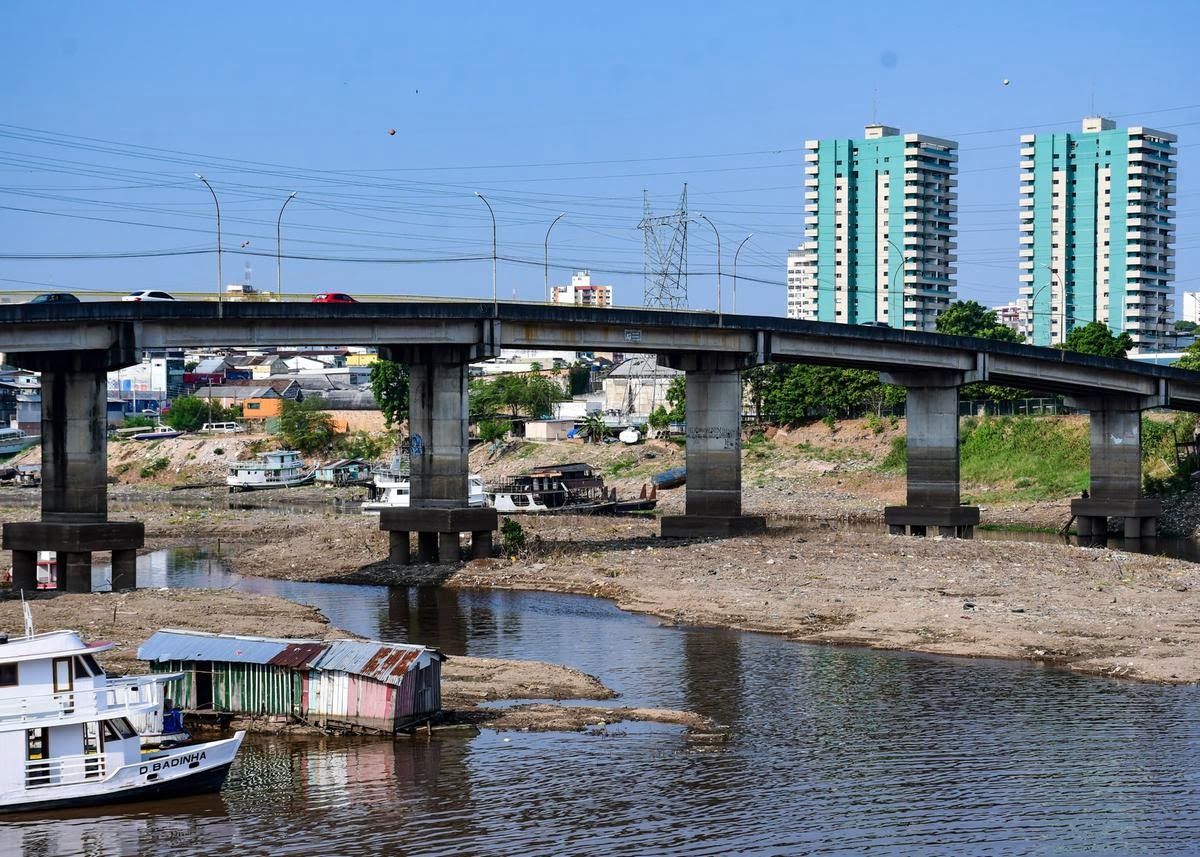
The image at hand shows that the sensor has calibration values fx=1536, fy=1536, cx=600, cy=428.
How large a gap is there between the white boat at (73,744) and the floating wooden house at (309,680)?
15.5 feet

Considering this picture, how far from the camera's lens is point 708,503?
262ft

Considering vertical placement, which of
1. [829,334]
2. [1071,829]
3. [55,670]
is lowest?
[1071,829]

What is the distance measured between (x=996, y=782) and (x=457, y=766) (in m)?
11.9

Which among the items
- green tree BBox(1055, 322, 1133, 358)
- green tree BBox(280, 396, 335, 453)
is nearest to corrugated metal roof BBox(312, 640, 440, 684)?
green tree BBox(1055, 322, 1133, 358)

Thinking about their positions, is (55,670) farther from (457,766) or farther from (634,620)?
(634,620)

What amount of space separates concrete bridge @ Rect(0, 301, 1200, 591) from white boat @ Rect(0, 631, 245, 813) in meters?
29.3

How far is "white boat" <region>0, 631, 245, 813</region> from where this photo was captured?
103 ft

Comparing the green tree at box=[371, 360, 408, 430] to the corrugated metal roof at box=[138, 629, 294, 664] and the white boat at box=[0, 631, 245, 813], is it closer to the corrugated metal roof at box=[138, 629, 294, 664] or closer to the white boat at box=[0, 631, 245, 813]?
the corrugated metal roof at box=[138, 629, 294, 664]

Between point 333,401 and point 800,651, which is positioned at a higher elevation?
point 333,401

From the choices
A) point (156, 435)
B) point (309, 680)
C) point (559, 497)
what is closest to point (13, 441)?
point (156, 435)

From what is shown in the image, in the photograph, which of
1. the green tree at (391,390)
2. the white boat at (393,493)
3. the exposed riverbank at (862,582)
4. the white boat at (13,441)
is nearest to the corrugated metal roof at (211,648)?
the exposed riverbank at (862,582)

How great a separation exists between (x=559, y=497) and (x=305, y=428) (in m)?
64.3

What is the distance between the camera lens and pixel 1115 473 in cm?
9600

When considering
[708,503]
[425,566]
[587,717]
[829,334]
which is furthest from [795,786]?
[829,334]
